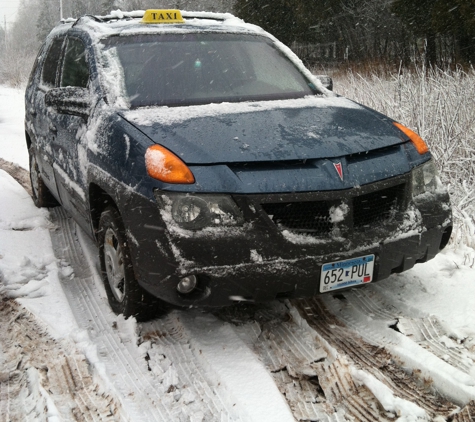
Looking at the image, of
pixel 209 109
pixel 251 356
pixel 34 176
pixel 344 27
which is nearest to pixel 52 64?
pixel 34 176

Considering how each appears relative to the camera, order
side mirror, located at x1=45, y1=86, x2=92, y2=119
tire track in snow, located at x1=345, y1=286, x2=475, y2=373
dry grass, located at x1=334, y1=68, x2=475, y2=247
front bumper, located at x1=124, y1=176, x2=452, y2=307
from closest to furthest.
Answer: front bumper, located at x1=124, y1=176, x2=452, y2=307
tire track in snow, located at x1=345, y1=286, x2=475, y2=373
side mirror, located at x1=45, y1=86, x2=92, y2=119
dry grass, located at x1=334, y1=68, x2=475, y2=247

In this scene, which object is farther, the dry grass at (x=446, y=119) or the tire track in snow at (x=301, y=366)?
the dry grass at (x=446, y=119)

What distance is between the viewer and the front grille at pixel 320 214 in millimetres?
2666

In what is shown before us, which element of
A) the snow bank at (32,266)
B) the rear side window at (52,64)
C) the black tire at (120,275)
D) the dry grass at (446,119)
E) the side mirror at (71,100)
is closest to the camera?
the black tire at (120,275)

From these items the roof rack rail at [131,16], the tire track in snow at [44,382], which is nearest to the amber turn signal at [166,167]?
the tire track in snow at [44,382]

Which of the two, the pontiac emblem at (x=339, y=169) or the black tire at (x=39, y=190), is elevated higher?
the pontiac emblem at (x=339, y=169)

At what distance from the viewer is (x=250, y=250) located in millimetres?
2602

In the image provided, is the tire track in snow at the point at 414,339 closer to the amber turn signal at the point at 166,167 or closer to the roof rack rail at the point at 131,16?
the amber turn signal at the point at 166,167

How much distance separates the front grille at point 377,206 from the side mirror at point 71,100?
1.85m

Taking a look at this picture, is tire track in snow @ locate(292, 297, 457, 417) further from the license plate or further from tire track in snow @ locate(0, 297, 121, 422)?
tire track in snow @ locate(0, 297, 121, 422)

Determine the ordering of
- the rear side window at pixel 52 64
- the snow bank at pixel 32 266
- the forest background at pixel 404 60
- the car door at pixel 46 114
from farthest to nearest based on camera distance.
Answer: the forest background at pixel 404 60 < the rear side window at pixel 52 64 < the car door at pixel 46 114 < the snow bank at pixel 32 266

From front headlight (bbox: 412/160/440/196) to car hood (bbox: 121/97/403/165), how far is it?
0.71ft

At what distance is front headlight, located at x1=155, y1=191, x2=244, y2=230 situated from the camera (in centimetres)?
261

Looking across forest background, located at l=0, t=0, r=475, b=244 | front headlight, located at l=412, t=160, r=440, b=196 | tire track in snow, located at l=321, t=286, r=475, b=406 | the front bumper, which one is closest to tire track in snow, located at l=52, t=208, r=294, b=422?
the front bumper
